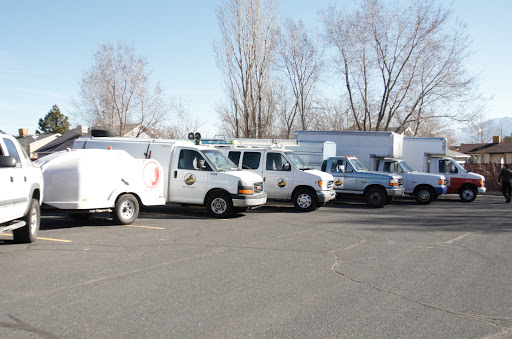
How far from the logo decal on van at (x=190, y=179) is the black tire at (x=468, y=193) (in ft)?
46.8

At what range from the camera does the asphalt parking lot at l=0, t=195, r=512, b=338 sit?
4484mm

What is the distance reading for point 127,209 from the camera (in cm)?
1127

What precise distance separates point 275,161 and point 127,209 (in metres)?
5.88

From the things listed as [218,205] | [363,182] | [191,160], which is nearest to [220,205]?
[218,205]

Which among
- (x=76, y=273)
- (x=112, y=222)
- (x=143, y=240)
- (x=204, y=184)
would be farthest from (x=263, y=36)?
(x=76, y=273)

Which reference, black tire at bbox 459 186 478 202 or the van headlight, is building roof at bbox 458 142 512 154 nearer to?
black tire at bbox 459 186 478 202

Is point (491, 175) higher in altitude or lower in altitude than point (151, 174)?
higher

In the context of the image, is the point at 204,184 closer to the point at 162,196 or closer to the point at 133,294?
the point at 162,196

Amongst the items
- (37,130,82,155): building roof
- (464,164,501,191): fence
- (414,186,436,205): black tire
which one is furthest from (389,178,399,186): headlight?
(37,130,82,155): building roof

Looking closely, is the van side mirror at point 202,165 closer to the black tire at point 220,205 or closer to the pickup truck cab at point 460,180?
the black tire at point 220,205

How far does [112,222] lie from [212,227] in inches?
106

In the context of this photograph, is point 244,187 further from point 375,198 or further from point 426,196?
point 426,196

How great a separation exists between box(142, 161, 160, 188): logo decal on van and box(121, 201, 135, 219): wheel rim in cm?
74

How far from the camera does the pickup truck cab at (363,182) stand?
17266 millimetres
